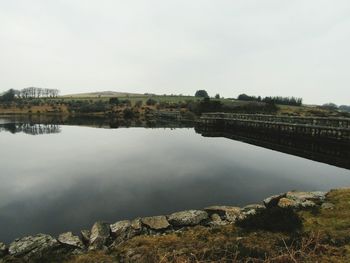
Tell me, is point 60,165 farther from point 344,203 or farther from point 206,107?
point 206,107

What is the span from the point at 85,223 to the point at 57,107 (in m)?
140

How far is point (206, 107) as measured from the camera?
300ft

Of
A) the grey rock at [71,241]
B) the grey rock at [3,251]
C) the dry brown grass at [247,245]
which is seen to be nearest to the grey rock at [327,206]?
the dry brown grass at [247,245]

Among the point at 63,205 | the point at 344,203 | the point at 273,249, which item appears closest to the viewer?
the point at 273,249

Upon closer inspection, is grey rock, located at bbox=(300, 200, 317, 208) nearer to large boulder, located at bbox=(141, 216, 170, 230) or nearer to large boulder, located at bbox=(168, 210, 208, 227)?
large boulder, located at bbox=(168, 210, 208, 227)

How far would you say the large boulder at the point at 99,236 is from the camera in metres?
9.38

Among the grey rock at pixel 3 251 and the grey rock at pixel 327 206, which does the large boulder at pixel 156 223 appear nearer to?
the grey rock at pixel 3 251

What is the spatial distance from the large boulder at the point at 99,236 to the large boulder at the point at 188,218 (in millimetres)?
2439

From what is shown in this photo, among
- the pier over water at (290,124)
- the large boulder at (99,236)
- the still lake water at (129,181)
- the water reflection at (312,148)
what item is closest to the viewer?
the large boulder at (99,236)

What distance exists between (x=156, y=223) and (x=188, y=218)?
4.09 ft

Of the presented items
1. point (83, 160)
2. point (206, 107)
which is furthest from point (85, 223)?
point (206, 107)

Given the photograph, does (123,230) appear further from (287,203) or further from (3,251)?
(287,203)

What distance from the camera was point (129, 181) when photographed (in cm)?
2050

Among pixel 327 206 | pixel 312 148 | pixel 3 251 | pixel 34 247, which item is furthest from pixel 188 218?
pixel 312 148
